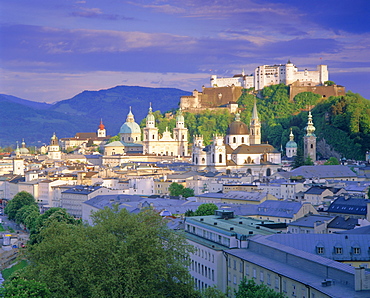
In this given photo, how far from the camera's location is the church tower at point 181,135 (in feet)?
527

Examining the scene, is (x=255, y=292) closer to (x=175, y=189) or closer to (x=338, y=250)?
(x=338, y=250)

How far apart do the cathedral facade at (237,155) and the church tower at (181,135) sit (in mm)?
22871

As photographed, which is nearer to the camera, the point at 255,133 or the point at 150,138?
the point at 255,133

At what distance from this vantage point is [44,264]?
1518 inches

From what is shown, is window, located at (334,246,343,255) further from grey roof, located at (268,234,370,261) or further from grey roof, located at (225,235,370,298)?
grey roof, located at (225,235,370,298)

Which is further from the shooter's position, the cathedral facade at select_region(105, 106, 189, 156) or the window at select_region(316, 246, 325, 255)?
the cathedral facade at select_region(105, 106, 189, 156)

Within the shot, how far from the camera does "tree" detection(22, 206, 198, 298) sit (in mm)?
32656

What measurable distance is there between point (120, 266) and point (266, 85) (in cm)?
13813

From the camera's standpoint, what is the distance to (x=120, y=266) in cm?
3300

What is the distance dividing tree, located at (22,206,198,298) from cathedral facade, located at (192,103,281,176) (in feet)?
277

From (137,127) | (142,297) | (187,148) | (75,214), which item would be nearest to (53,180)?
(75,214)

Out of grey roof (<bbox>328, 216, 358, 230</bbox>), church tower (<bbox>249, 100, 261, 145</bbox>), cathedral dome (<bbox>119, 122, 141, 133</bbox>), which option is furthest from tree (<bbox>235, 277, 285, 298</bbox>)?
cathedral dome (<bbox>119, 122, 141, 133</bbox>)

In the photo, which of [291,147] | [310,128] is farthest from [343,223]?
[291,147]

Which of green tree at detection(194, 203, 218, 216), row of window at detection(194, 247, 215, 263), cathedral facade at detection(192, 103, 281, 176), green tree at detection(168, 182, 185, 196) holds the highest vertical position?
cathedral facade at detection(192, 103, 281, 176)
